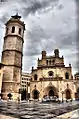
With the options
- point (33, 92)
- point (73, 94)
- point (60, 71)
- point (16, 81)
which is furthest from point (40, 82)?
point (16, 81)

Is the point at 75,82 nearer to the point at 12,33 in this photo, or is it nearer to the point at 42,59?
the point at 42,59

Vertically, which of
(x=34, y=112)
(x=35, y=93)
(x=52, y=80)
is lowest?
(x=35, y=93)

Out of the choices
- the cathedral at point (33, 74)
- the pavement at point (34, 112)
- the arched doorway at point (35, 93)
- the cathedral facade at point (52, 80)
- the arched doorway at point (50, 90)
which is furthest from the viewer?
the arched doorway at point (35, 93)

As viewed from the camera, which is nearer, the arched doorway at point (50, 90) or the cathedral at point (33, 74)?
the cathedral at point (33, 74)

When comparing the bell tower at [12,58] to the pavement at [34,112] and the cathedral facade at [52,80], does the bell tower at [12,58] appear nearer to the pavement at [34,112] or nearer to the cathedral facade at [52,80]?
the cathedral facade at [52,80]

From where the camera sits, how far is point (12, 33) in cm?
3008

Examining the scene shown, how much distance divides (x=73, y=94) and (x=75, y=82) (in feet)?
13.6

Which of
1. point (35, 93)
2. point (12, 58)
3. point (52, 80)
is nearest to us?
point (12, 58)

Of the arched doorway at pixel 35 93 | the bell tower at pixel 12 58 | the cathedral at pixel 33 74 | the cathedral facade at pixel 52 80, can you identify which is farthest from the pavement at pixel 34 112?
the arched doorway at pixel 35 93

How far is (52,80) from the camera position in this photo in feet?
131

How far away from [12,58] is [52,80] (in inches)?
659

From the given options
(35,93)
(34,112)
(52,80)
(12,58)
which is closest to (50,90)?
(52,80)

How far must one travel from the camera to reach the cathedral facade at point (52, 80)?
3817 cm

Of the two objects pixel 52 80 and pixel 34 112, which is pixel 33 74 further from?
pixel 34 112
